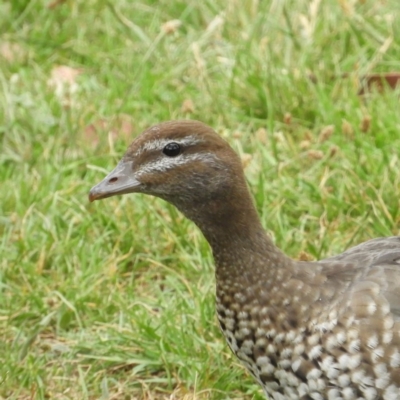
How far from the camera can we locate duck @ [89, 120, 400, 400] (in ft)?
11.6

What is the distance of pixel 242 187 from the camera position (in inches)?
149

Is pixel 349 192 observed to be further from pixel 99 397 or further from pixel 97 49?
pixel 97 49

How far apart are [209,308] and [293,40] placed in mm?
2029

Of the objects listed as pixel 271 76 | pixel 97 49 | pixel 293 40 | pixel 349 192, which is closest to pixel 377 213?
pixel 349 192

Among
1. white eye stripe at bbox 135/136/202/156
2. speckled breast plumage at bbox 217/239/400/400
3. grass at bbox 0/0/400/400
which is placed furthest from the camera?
grass at bbox 0/0/400/400

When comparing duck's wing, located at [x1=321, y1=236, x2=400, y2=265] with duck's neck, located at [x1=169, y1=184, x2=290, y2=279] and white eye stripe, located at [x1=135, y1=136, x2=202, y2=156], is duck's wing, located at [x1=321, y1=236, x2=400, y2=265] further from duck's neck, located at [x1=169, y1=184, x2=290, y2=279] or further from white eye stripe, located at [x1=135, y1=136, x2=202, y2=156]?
white eye stripe, located at [x1=135, y1=136, x2=202, y2=156]

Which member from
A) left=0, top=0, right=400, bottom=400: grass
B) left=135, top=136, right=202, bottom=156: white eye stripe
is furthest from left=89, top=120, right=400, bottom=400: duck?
left=0, top=0, right=400, bottom=400: grass

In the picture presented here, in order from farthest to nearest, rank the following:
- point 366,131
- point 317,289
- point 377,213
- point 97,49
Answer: point 97,49, point 366,131, point 377,213, point 317,289

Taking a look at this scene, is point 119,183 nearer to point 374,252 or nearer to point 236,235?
point 236,235

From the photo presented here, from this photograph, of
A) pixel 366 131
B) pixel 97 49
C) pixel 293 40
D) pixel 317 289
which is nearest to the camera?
pixel 317 289

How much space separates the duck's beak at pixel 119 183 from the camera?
3734mm

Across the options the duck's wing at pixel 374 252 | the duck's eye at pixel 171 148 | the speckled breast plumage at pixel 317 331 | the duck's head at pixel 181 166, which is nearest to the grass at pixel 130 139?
the speckled breast plumage at pixel 317 331

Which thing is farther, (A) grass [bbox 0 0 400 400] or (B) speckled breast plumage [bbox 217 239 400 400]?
(A) grass [bbox 0 0 400 400]

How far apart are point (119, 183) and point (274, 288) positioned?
58cm
